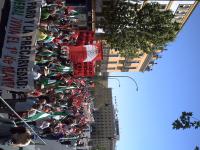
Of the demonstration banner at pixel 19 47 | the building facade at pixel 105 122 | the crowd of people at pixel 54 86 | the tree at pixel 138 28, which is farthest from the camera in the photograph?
the building facade at pixel 105 122

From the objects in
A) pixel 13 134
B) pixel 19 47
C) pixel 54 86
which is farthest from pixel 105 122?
pixel 13 134

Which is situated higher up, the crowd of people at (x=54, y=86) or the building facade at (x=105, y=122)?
the building facade at (x=105, y=122)

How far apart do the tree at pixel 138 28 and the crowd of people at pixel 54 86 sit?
4.29 metres

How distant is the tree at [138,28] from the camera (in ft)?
122

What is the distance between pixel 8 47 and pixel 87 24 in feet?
85.1

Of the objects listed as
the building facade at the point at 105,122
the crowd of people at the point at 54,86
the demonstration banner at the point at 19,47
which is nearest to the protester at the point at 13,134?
the crowd of people at the point at 54,86

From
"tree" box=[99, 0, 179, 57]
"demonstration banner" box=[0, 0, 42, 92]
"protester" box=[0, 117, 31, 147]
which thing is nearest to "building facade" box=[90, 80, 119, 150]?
"tree" box=[99, 0, 179, 57]

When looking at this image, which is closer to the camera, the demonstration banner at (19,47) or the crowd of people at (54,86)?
the demonstration banner at (19,47)

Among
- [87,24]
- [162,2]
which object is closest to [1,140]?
[87,24]

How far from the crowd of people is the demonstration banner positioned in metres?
0.82

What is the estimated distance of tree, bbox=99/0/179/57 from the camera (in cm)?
3731

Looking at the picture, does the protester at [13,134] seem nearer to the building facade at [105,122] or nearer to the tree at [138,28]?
the tree at [138,28]

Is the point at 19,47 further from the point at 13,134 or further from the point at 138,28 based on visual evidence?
the point at 138,28

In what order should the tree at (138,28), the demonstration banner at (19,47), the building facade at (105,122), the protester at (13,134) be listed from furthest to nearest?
the building facade at (105,122), the tree at (138,28), the demonstration banner at (19,47), the protester at (13,134)
